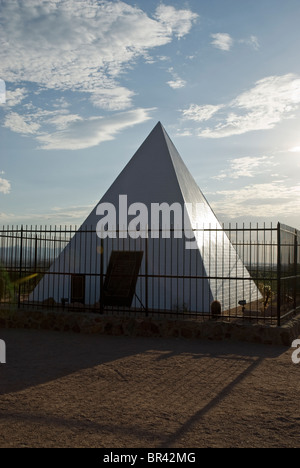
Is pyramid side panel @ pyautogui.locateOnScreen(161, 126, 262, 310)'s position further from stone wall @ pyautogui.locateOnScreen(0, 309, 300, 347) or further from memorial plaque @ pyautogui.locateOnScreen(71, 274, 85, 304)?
memorial plaque @ pyautogui.locateOnScreen(71, 274, 85, 304)

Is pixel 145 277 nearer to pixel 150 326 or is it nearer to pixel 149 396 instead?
pixel 150 326

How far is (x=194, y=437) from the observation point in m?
4.40

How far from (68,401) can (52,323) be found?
5.98 meters

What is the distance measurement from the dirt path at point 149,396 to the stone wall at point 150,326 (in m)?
0.40

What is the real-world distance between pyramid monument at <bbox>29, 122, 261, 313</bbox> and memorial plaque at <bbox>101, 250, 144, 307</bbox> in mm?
358

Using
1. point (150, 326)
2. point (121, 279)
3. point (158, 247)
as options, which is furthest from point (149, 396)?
point (158, 247)

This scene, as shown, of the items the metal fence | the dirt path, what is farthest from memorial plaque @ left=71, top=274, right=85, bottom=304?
the dirt path

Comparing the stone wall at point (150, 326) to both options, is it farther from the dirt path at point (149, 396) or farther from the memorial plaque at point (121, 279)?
the memorial plaque at point (121, 279)

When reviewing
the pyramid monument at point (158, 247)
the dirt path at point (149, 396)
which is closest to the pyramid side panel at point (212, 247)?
the pyramid monument at point (158, 247)

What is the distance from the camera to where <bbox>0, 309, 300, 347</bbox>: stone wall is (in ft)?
31.2

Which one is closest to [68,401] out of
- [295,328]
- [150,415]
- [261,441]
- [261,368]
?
[150,415]

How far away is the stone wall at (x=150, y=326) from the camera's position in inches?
374

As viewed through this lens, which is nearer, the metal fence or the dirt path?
the dirt path

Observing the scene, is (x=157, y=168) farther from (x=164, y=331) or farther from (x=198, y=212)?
(x=164, y=331)
